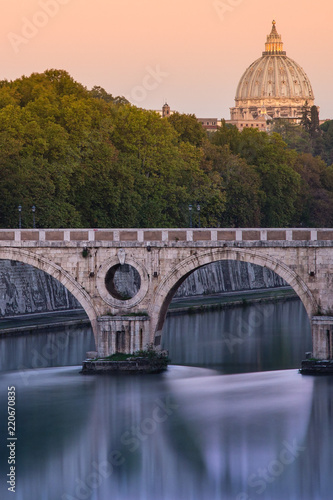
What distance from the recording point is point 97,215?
7288 centimetres

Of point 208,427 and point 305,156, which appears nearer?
point 208,427

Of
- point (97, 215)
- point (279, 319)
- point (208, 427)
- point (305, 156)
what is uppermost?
point (305, 156)

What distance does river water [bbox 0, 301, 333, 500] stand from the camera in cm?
3716

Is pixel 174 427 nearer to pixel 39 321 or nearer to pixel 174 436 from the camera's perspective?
pixel 174 436

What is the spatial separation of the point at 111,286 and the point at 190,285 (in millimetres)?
27980

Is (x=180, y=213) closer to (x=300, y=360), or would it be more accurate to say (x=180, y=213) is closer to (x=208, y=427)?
(x=300, y=360)

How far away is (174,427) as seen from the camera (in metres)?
42.8

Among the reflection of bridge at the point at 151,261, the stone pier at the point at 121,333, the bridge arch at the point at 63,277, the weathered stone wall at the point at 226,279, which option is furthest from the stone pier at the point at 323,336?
the weathered stone wall at the point at 226,279

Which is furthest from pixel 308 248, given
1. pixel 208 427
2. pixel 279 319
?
pixel 279 319

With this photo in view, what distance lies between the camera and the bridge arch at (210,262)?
4925 centimetres

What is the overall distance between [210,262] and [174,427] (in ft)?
30.2

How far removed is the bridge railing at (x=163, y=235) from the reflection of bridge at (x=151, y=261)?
4 centimetres

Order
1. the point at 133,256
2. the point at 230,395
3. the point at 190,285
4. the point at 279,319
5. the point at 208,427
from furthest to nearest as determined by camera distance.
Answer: the point at 190,285 < the point at 279,319 < the point at 133,256 < the point at 230,395 < the point at 208,427

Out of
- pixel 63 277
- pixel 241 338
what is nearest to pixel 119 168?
pixel 241 338
